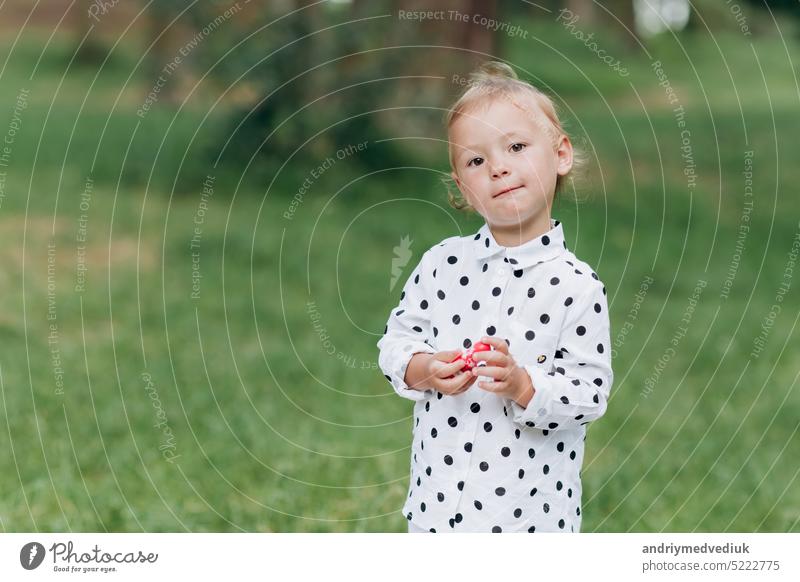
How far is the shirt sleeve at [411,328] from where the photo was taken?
2574 millimetres

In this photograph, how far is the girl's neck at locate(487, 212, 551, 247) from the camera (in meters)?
2.54

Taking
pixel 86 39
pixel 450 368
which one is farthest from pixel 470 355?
pixel 86 39

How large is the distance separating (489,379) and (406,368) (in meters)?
0.22

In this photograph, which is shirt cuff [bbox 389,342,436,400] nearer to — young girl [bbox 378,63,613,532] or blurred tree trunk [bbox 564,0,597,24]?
young girl [bbox 378,63,613,532]

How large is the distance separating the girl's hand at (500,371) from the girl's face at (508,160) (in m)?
0.34

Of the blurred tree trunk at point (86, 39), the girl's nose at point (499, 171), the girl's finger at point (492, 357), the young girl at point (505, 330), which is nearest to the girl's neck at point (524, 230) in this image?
the young girl at point (505, 330)

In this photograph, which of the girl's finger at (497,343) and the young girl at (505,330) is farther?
the young girl at (505,330)

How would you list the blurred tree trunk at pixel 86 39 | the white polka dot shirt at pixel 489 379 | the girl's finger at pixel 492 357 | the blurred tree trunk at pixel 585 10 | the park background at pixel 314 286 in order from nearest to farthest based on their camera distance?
the girl's finger at pixel 492 357 < the white polka dot shirt at pixel 489 379 < the park background at pixel 314 286 < the blurred tree trunk at pixel 585 10 < the blurred tree trunk at pixel 86 39

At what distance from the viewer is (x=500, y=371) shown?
2330mm

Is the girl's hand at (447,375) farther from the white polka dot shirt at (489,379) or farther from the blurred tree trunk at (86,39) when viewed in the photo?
the blurred tree trunk at (86,39)

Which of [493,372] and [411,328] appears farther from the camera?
[411,328]

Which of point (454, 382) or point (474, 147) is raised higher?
point (474, 147)

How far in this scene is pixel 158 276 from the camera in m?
7.74

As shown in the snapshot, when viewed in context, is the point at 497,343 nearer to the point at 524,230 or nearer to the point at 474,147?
the point at 524,230
